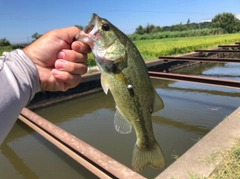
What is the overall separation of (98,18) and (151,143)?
815mm

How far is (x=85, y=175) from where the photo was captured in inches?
167

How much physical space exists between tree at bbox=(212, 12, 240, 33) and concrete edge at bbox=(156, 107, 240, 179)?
6702 cm

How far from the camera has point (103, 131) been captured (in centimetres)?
602

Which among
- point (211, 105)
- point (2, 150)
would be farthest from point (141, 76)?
point (211, 105)

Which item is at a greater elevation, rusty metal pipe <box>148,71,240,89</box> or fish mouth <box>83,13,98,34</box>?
fish mouth <box>83,13,98,34</box>

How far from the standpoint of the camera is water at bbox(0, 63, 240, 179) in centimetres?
465

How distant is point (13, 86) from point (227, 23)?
7185cm

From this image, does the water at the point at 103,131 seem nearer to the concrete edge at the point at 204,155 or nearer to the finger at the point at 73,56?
the concrete edge at the point at 204,155

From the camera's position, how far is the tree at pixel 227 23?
63.6 metres

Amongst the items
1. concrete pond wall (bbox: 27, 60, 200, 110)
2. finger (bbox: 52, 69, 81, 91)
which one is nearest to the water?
concrete pond wall (bbox: 27, 60, 200, 110)

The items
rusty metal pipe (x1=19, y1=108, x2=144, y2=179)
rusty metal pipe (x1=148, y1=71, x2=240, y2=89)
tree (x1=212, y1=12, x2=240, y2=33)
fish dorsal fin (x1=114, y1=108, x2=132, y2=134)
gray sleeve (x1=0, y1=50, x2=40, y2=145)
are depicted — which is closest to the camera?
gray sleeve (x1=0, y1=50, x2=40, y2=145)

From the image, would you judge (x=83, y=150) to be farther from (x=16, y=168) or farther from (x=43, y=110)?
(x=43, y=110)

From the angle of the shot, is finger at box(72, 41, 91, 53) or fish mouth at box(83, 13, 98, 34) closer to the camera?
fish mouth at box(83, 13, 98, 34)

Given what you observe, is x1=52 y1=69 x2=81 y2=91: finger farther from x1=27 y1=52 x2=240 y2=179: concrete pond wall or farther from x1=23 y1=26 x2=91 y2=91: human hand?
x1=27 y1=52 x2=240 y2=179: concrete pond wall
